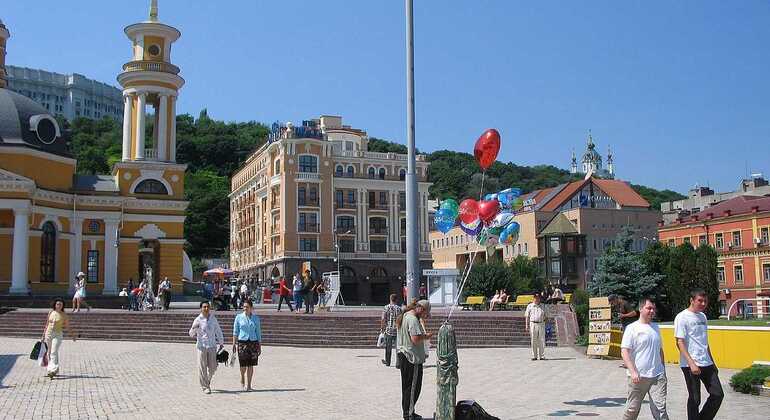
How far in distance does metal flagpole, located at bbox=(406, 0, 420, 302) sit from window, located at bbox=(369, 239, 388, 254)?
63095mm

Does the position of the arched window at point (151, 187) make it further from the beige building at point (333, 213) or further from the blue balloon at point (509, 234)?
the blue balloon at point (509, 234)

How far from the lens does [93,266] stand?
147 ft

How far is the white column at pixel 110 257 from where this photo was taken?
4500 centimetres

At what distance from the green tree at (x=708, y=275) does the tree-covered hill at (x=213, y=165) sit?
216 feet

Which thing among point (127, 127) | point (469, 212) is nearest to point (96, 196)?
point (127, 127)

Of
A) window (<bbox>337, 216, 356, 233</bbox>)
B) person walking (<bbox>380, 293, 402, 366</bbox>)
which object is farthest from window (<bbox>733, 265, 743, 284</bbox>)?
person walking (<bbox>380, 293, 402, 366</bbox>)

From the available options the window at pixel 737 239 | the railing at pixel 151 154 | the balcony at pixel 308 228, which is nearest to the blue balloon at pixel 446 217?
the railing at pixel 151 154

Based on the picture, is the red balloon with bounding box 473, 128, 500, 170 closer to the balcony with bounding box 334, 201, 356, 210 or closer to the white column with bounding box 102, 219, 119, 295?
the white column with bounding box 102, 219, 119, 295

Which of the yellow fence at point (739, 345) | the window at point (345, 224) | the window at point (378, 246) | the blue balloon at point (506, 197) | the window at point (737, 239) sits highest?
the window at point (345, 224)

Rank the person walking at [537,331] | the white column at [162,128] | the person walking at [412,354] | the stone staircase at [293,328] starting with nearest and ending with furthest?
1. the person walking at [412,354]
2. the person walking at [537,331]
3. the stone staircase at [293,328]
4. the white column at [162,128]

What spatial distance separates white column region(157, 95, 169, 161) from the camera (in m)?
47.7

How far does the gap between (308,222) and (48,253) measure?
3379cm

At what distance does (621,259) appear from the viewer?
32.7m

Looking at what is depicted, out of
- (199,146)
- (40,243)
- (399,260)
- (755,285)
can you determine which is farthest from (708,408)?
(199,146)
